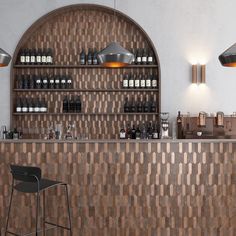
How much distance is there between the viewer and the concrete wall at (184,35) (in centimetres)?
655

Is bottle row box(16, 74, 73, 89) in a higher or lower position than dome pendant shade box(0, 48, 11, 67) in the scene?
higher

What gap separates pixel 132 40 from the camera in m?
6.72

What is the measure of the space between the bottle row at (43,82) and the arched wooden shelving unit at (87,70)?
10 cm

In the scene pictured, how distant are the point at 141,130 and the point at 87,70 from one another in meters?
1.33

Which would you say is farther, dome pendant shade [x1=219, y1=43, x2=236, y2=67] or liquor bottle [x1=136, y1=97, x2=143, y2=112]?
liquor bottle [x1=136, y1=97, x2=143, y2=112]

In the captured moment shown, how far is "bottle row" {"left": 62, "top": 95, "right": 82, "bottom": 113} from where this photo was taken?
6673 mm

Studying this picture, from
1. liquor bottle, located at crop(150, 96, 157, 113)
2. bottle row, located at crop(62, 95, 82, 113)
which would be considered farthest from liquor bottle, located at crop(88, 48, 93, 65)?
liquor bottle, located at crop(150, 96, 157, 113)

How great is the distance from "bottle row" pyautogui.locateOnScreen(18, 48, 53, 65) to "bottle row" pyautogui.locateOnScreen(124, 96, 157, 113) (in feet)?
4.75

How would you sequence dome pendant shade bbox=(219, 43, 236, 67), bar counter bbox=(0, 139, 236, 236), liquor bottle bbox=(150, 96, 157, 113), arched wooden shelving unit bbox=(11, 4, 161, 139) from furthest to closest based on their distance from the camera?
arched wooden shelving unit bbox=(11, 4, 161, 139), liquor bottle bbox=(150, 96, 157, 113), bar counter bbox=(0, 139, 236, 236), dome pendant shade bbox=(219, 43, 236, 67)

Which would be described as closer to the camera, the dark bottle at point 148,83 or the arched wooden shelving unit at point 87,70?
the dark bottle at point 148,83

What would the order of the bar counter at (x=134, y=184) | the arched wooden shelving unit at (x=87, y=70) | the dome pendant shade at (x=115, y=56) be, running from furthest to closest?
the arched wooden shelving unit at (x=87, y=70) → the bar counter at (x=134, y=184) → the dome pendant shade at (x=115, y=56)

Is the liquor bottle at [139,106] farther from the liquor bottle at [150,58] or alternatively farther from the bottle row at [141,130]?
the liquor bottle at [150,58]

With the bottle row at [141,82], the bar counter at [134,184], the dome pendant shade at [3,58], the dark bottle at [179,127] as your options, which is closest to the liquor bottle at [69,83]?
the bottle row at [141,82]

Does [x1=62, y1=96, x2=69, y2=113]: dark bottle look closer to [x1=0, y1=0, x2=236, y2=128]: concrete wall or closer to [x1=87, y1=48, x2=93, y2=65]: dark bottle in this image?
[x1=87, y1=48, x2=93, y2=65]: dark bottle
